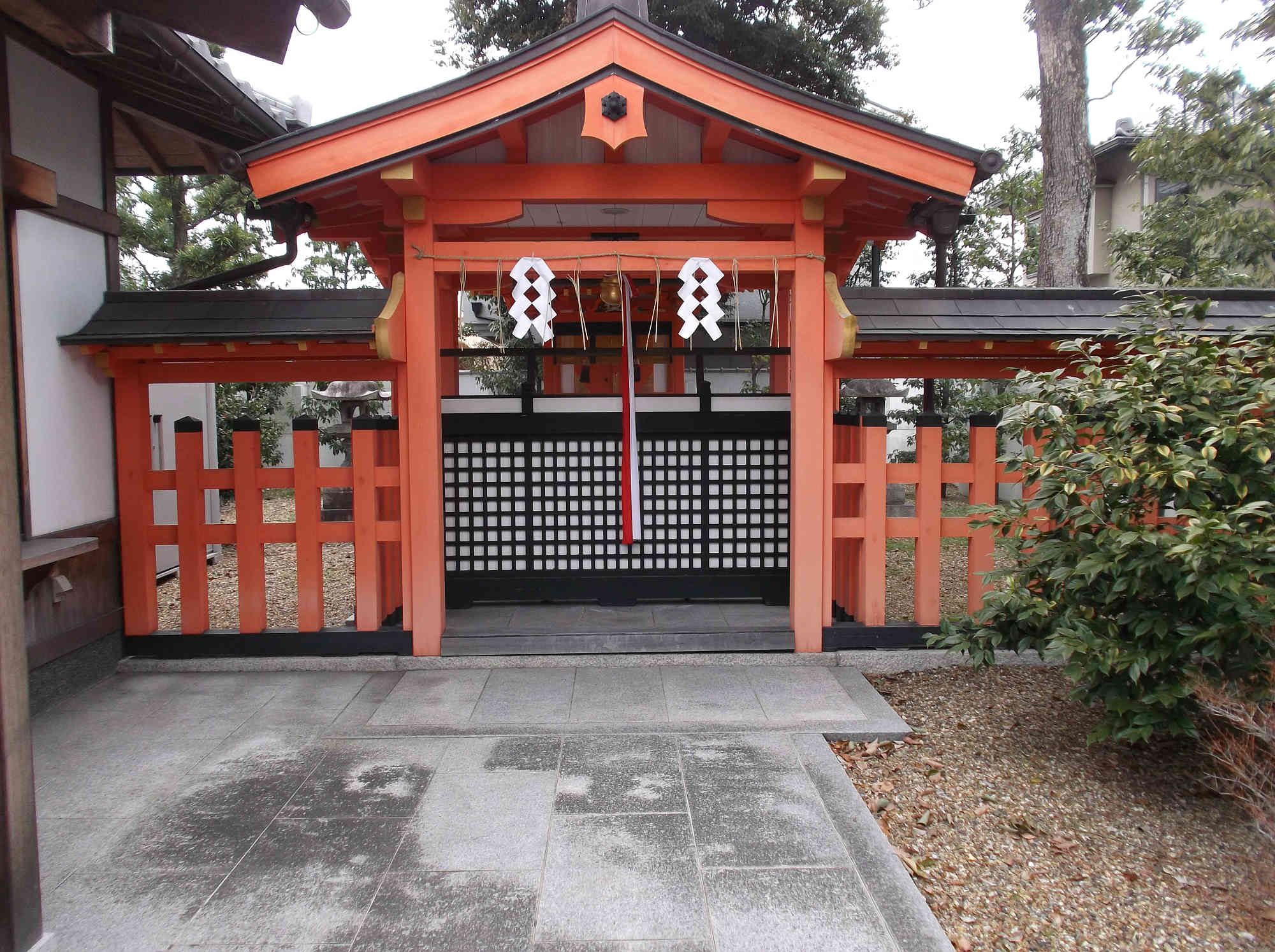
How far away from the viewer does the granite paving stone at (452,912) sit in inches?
117

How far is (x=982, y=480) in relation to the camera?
5.96 meters

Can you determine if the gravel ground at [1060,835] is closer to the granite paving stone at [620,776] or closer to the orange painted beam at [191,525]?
the granite paving stone at [620,776]

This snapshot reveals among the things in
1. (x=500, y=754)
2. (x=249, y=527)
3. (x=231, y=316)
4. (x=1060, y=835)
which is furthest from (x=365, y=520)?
(x=1060, y=835)

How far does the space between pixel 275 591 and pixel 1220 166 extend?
12028 mm

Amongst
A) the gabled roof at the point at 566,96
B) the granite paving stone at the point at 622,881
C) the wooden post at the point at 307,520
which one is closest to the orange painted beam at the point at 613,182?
the gabled roof at the point at 566,96

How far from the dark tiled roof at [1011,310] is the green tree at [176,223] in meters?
11.6

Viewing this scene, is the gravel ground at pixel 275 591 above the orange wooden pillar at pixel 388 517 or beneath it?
beneath

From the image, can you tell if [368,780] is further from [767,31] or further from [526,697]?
[767,31]

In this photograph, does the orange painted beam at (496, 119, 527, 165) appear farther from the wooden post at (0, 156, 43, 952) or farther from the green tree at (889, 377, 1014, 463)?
the green tree at (889, 377, 1014, 463)

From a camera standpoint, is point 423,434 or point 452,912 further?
point 423,434

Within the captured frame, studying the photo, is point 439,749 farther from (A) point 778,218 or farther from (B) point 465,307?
(B) point 465,307

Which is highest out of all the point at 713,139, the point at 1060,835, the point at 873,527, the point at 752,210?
the point at 713,139

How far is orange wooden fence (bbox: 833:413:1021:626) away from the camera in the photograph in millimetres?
5961

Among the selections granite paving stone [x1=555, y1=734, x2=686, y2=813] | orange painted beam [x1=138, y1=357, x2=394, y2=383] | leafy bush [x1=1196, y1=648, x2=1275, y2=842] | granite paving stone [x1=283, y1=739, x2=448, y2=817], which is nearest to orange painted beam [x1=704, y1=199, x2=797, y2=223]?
orange painted beam [x1=138, y1=357, x2=394, y2=383]
